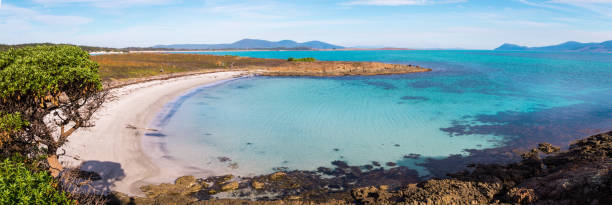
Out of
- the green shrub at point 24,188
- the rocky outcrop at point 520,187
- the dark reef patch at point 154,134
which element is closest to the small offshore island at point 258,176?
the rocky outcrop at point 520,187

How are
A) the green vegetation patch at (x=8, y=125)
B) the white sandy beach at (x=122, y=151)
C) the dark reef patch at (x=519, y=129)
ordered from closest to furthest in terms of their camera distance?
1. the green vegetation patch at (x=8, y=125)
2. the white sandy beach at (x=122, y=151)
3. the dark reef patch at (x=519, y=129)

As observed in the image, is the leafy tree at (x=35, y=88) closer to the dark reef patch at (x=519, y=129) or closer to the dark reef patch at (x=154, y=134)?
the dark reef patch at (x=154, y=134)

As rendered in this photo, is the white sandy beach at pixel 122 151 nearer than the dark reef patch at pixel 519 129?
Yes

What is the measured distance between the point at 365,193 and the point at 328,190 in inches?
68.2

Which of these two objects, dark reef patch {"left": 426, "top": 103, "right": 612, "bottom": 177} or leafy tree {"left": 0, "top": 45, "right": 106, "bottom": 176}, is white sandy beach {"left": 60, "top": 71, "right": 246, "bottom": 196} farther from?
dark reef patch {"left": 426, "top": 103, "right": 612, "bottom": 177}

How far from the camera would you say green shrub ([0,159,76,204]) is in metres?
6.36

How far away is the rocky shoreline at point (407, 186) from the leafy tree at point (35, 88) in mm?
3487

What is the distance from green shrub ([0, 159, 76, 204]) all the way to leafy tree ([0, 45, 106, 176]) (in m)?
3.65

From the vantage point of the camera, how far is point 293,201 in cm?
1252

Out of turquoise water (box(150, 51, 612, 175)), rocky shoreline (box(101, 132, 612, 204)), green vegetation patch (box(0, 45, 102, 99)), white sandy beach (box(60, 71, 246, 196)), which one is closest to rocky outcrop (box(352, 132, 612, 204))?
rocky shoreline (box(101, 132, 612, 204))

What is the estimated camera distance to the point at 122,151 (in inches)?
705

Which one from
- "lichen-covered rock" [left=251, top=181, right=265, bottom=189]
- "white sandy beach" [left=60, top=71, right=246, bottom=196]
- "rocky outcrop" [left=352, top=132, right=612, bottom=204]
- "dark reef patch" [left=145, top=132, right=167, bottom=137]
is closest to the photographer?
"rocky outcrop" [left=352, top=132, right=612, bottom=204]

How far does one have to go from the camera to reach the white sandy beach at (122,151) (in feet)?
47.9

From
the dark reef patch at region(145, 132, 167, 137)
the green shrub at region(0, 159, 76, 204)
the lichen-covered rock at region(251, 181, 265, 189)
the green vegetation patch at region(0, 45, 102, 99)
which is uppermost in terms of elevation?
the green vegetation patch at region(0, 45, 102, 99)
